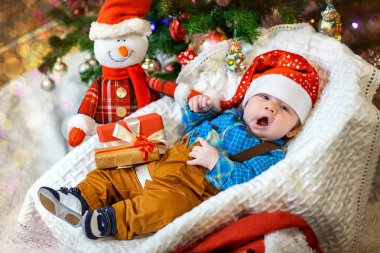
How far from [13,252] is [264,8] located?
1.22m

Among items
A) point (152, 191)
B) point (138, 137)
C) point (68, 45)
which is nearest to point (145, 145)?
point (138, 137)

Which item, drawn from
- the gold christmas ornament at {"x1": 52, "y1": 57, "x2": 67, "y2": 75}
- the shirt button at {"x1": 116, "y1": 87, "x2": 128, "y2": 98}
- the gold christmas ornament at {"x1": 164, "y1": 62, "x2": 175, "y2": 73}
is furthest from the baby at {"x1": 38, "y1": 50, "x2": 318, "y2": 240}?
the gold christmas ornament at {"x1": 52, "y1": 57, "x2": 67, "y2": 75}

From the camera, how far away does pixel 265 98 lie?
130 centimetres

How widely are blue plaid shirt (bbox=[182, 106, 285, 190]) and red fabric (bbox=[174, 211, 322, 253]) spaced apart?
0.65ft

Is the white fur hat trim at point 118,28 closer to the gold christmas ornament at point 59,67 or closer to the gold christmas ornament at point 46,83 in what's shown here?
the gold christmas ornament at point 59,67

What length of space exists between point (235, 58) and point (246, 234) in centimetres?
68

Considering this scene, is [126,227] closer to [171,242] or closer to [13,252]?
[171,242]

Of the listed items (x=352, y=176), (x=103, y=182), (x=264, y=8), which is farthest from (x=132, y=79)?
(x=352, y=176)

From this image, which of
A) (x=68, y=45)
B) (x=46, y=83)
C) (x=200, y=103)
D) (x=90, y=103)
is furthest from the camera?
(x=46, y=83)

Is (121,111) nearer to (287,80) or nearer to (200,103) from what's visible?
(200,103)

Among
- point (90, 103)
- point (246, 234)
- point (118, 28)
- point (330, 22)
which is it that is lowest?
point (246, 234)

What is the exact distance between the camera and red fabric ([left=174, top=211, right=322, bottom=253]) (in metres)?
0.95

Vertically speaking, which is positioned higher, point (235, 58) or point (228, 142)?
point (235, 58)

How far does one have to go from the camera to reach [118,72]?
1520 mm
